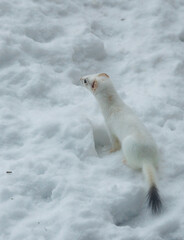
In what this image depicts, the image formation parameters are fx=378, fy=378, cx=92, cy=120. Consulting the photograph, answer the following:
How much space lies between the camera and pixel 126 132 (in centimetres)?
299

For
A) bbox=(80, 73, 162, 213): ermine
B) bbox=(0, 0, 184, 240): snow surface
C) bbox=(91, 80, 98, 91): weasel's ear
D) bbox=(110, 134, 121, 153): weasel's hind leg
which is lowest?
bbox=(110, 134, 121, 153): weasel's hind leg

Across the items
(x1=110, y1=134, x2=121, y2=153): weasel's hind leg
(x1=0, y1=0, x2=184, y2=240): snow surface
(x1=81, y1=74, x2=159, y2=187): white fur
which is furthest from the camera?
(x1=110, y1=134, x2=121, y2=153): weasel's hind leg

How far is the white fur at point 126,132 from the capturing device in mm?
2811

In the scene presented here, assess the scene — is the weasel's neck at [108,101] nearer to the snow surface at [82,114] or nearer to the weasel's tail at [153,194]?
the snow surface at [82,114]

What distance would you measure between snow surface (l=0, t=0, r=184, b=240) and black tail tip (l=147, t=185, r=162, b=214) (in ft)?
0.20

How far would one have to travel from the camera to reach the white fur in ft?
9.22

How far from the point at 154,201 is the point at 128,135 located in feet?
2.01

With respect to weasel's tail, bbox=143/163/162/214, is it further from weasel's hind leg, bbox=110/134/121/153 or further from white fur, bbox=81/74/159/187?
weasel's hind leg, bbox=110/134/121/153

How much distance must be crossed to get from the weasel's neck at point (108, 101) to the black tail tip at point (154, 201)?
34.6 inches

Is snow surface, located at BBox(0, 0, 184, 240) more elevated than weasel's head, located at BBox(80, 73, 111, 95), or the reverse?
weasel's head, located at BBox(80, 73, 111, 95)

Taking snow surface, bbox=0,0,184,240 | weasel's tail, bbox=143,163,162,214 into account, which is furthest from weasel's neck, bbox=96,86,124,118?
weasel's tail, bbox=143,163,162,214

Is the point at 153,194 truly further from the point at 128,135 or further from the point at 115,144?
the point at 115,144

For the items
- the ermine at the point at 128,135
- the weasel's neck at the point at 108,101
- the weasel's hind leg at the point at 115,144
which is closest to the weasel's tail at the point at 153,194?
the ermine at the point at 128,135

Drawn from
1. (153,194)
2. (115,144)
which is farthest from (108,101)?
(153,194)
